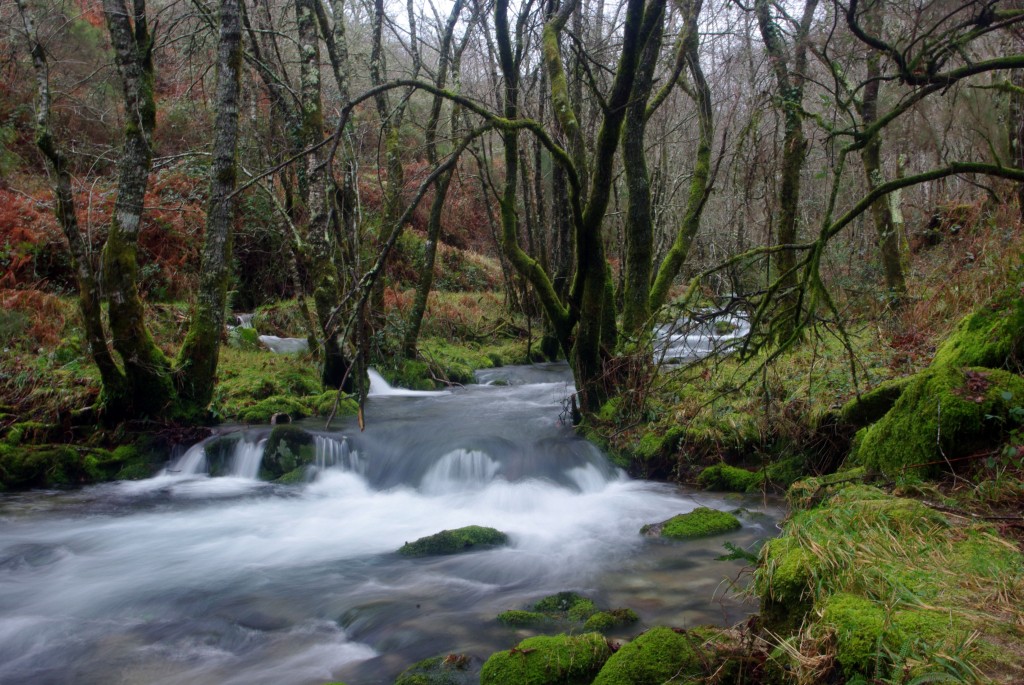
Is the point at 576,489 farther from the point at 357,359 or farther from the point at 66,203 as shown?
the point at 66,203

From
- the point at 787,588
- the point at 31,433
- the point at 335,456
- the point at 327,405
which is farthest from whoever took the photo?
the point at 327,405

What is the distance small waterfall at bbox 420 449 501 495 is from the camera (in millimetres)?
8914

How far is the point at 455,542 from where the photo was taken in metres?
6.80

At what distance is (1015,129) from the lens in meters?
8.91

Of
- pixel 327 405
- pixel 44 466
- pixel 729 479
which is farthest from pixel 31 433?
pixel 729 479

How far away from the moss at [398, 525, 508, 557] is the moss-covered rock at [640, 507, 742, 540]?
146 cm

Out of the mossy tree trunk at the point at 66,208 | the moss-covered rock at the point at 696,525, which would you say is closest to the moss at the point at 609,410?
the moss-covered rock at the point at 696,525

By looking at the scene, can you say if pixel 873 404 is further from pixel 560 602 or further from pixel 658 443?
pixel 560 602

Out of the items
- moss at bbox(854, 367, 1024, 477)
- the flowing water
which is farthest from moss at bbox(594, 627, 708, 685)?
moss at bbox(854, 367, 1024, 477)

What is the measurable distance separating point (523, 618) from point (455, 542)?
6.20 ft

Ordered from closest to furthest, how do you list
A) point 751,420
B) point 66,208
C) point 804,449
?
point 804,449 < point 751,420 < point 66,208

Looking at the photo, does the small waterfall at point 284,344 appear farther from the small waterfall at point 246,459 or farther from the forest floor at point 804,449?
the small waterfall at point 246,459

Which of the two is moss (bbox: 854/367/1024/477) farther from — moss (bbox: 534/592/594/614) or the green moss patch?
moss (bbox: 534/592/594/614)

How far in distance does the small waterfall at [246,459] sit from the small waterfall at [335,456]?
0.74 metres
